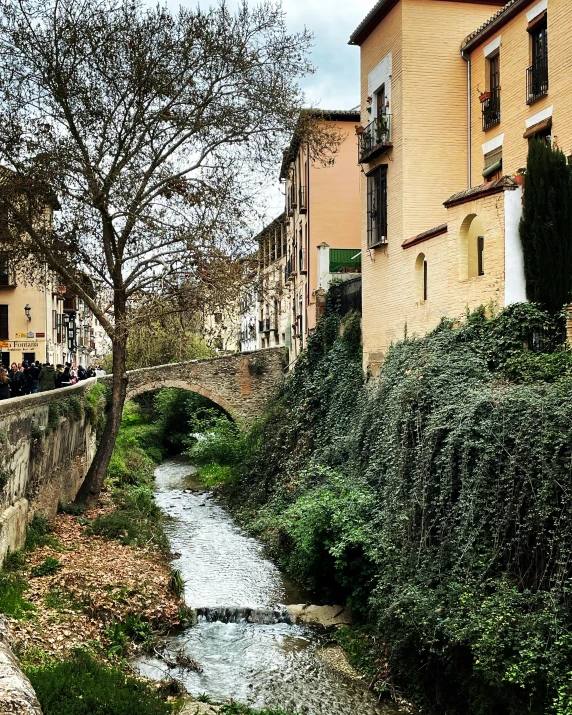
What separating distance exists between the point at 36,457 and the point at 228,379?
62.2 feet

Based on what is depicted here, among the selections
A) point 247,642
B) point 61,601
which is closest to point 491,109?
point 247,642

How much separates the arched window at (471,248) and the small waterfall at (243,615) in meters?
6.73

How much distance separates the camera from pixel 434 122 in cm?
1750

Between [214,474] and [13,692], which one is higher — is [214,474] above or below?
below

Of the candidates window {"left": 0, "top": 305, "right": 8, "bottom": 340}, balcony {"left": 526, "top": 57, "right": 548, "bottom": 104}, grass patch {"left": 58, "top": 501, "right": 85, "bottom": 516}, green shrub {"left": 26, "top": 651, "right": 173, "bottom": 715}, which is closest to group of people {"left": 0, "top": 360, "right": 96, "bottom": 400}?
grass patch {"left": 58, "top": 501, "right": 85, "bottom": 516}

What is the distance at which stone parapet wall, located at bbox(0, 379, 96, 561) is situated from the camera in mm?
11680

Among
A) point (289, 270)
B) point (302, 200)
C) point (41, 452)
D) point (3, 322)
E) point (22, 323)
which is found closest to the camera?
point (41, 452)

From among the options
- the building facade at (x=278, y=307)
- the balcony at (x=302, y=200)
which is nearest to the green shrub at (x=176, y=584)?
the building facade at (x=278, y=307)

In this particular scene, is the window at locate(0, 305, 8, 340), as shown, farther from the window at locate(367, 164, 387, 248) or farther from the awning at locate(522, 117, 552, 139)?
the awning at locate(522, 117, 552, 139)

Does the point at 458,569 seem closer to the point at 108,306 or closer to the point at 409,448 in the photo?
the point at 409,448

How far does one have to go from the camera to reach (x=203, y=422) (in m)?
29.8

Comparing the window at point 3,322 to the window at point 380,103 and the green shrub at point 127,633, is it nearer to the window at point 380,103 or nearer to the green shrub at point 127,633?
the window at point 380,103

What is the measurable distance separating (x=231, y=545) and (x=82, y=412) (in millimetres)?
5202

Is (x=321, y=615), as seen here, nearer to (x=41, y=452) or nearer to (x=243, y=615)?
(x=243, y=615)
